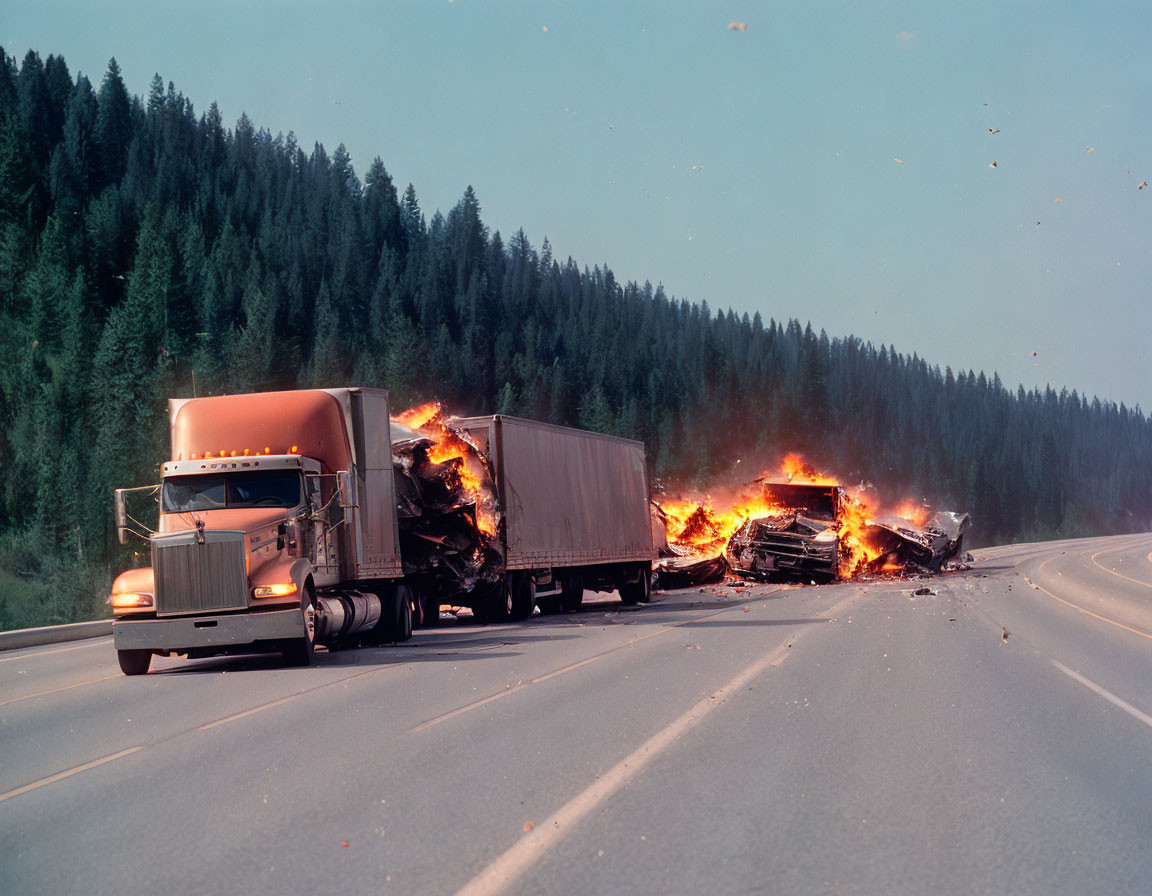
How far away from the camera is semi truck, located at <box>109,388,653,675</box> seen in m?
15.6

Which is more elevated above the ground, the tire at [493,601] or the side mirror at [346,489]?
the side mirror at [346,489]

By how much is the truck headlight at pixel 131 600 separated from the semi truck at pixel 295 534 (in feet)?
0.09

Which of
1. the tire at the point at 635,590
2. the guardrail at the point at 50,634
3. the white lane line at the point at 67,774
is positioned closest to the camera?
the white lane line at the point at 67,774

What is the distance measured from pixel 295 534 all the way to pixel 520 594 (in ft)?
30.8

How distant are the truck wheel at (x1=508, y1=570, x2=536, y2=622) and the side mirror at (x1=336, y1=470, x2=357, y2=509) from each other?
7.92 m

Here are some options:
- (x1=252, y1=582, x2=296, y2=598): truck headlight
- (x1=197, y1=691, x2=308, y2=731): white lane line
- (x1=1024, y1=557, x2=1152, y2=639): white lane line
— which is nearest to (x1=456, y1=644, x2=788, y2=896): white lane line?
(x1=197, y1=691, x2=308, y2=731): white lane line

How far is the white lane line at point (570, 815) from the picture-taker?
5656mm

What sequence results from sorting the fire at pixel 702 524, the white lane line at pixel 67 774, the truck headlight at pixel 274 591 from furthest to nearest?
the fire at pixel 702 524 → the truck headlight at pixel 274 591 → the white lane line at pixel 67 774

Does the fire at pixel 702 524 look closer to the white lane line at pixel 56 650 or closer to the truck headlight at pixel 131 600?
the white lane line at pixel 56 650

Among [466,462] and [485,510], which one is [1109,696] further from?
[466,462]

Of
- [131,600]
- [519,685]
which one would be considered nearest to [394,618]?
[131,600]

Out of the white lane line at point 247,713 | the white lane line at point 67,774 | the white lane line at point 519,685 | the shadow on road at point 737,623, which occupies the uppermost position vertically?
the white lane line at point 67,774

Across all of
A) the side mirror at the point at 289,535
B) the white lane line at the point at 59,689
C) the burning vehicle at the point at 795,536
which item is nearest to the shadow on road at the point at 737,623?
the side mirror at the point at 289,535

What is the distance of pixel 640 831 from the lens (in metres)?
6.57
